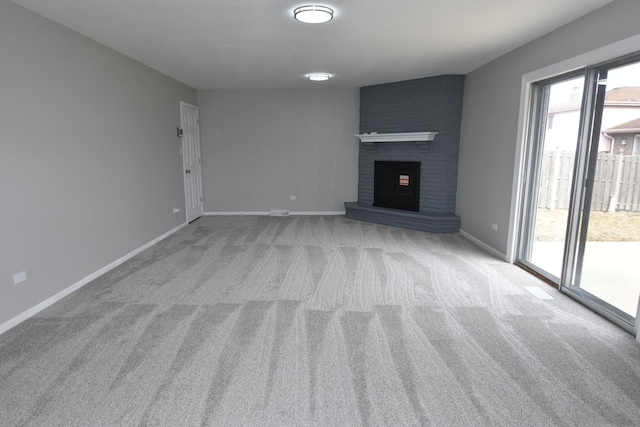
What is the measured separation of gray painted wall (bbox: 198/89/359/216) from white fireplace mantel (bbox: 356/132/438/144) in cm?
52

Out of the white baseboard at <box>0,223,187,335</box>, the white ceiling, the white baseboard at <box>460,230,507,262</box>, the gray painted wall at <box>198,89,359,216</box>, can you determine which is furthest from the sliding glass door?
the white baseboard at <box>0,223,187,335</box>

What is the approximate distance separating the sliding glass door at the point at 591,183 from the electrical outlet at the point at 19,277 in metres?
4.62

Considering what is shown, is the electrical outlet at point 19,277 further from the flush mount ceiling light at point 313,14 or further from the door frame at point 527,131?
the door frame at point 527,131

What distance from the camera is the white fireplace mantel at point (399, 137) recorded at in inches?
230

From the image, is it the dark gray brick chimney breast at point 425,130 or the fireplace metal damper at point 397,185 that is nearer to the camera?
the dark gray brick chimney breast at point 425,130

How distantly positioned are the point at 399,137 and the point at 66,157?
465 centimetres

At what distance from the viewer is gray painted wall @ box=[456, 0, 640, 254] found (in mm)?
2883

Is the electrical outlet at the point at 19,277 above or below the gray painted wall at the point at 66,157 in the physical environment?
below

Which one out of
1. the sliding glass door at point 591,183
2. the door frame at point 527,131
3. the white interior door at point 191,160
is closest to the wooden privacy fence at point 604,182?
the sliding glass door at point 591,183

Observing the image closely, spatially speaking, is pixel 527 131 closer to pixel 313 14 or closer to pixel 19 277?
Result: pixel 313 14

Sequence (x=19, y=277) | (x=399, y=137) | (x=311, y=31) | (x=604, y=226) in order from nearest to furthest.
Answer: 1. (x=19, y=277)
2. (x=604, y=226)
3. (x=311, y=31)
4. (x=399, y=137)

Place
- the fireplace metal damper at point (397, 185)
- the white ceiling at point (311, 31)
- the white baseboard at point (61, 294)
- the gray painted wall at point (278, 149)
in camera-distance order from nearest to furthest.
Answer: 1. the white baseboard at point (61, 294)
2. the white ceiling at point (311, 31)
3. the fireplace metal damper at point (397, 185)
4. the gray painted wall at point (278, 149)

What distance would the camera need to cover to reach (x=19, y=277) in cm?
284

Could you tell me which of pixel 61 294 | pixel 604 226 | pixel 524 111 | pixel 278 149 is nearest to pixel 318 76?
pixel 278 149
